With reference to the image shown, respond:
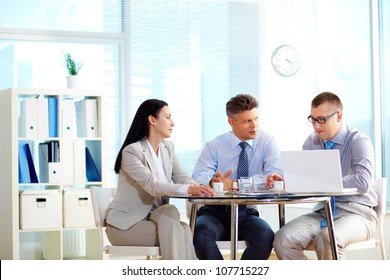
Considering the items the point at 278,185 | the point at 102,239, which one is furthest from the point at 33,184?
the point at 278,185

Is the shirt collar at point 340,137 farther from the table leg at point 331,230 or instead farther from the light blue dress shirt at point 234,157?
the table leg at point 331,230

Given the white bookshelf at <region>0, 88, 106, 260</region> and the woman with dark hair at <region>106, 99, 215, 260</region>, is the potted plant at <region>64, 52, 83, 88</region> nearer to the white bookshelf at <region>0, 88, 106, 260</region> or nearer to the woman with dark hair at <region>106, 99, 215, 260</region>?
the white bookshelf at <region>0, 88, 106, 260</region>

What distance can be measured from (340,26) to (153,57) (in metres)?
1.90

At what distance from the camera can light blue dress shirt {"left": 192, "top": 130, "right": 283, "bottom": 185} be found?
425cm

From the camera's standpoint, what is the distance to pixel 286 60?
24.3ft

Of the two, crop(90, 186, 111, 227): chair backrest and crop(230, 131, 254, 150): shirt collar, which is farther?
crop(230, 131, 254, 150): shirt collar

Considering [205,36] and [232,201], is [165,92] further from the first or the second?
[232,201]

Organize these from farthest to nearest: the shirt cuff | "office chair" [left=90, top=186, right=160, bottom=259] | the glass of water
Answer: the glass of water
"office chair" [left=90, top=186, right=160, bottom=259]
the shirt cuff

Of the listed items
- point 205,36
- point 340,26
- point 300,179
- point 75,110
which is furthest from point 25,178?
point 340,26

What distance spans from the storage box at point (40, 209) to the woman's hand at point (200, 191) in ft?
8.43

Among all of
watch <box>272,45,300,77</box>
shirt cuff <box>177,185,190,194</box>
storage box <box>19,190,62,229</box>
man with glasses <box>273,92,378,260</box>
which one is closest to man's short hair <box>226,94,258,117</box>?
man with glasses <box>273,92,378,260</box>

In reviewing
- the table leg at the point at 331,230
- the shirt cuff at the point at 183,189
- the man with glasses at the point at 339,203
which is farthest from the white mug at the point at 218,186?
the table leg at the point at 331,230

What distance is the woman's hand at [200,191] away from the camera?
11.4ft

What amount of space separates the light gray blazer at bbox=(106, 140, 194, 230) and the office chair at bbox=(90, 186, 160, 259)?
0.33 ft
